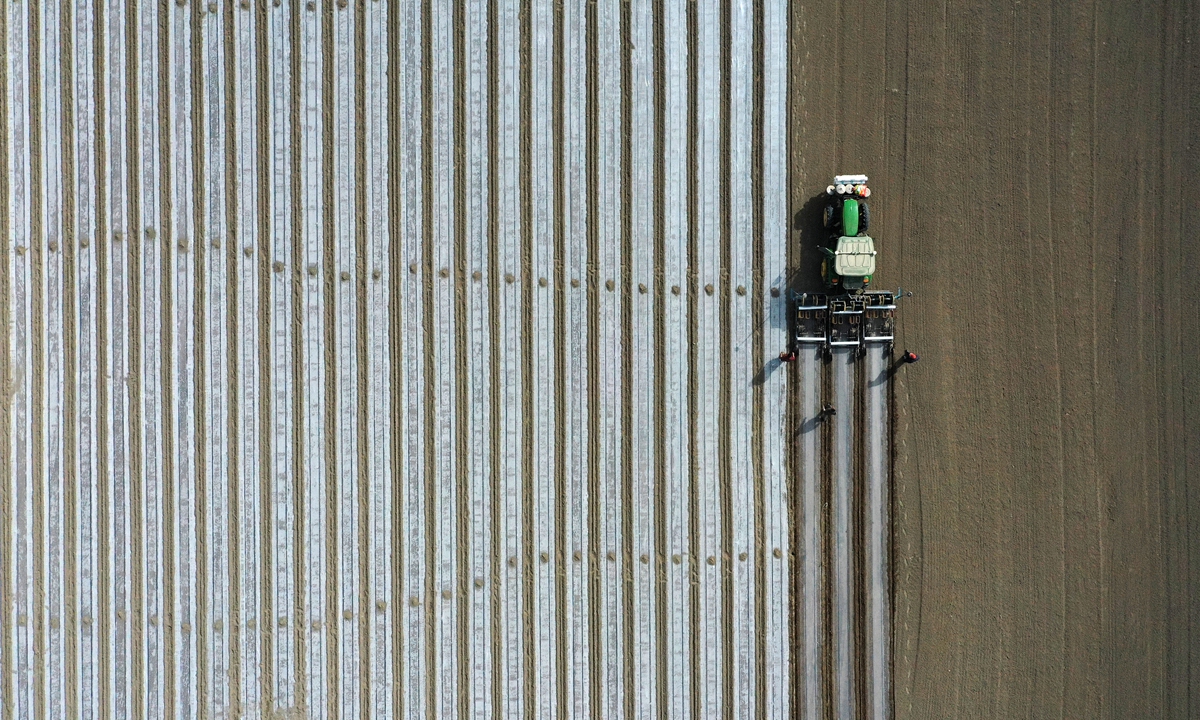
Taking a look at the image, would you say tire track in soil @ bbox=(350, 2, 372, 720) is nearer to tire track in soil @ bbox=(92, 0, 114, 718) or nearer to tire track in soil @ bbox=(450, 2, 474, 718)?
tire track in soil @ bbox=(450, 2, 474, 718)

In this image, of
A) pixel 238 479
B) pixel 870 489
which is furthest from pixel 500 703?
pixel 870 489

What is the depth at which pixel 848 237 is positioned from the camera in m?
5.91

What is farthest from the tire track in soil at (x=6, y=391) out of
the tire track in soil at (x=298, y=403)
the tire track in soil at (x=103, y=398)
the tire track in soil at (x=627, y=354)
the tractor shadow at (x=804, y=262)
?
the tractor shadow at (x=804, y=262)

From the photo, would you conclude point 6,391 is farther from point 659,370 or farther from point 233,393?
point 659,370

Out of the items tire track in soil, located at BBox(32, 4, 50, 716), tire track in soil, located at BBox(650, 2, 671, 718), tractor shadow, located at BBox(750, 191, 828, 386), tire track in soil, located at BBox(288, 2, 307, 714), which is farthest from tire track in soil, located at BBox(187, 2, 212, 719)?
tractor shadow, located at BBox(750, 191, 828, 386)

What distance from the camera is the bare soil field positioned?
20.1 feet

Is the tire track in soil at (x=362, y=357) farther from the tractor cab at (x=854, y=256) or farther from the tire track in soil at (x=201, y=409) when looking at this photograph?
the tractor cab at (x=854, y=256)

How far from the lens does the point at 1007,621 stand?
6.12 metres

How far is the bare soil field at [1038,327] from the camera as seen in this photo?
611 cm

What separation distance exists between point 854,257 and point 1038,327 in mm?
1969

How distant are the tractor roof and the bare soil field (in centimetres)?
50

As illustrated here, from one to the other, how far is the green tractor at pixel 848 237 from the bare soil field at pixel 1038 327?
332mm

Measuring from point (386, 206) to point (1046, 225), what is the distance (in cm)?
623

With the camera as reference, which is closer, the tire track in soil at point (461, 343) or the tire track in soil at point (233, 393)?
the tire track in soil at point (233, 393)
